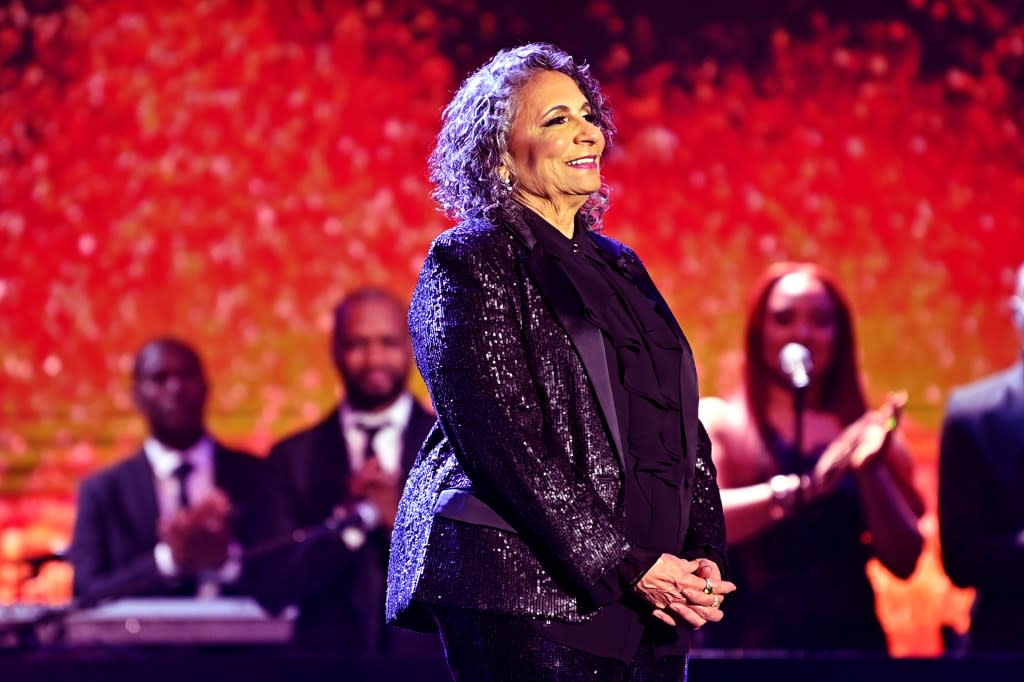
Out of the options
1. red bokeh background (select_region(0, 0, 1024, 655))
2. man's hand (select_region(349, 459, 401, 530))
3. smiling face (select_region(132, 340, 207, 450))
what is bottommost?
man's hand (select_region(349, 459, 401, 530))

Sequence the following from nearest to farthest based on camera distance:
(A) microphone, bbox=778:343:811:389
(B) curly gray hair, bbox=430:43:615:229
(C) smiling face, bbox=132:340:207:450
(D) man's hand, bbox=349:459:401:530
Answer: (B) curly gray hair, bbox=430:43:615:229 → (A) microphone, bbox=778:343:811:389 → (D) man's hand, bbox=349:459:401:530 → (C) smiling face, bbox=132:340:207:450

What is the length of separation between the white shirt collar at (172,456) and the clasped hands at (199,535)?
234 mm

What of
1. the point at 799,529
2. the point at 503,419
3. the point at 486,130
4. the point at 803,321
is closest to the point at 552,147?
the point at 486,130

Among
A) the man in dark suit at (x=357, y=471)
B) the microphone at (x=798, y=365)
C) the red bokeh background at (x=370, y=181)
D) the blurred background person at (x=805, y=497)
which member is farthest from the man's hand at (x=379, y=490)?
the microphone at (x=798, y=365)

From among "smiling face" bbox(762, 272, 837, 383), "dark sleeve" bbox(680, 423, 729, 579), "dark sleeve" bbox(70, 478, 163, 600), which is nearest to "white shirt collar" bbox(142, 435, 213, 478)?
"dark sleeve" bbox(70, 478, 163, 600)

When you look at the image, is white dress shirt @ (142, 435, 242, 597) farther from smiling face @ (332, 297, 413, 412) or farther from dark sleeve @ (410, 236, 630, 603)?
dark sleeve @ (410, 236, 630, 603)

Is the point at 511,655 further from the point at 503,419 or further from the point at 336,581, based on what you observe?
the point at 336,581

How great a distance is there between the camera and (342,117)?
218 inches

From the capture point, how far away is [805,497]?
12.6 feet

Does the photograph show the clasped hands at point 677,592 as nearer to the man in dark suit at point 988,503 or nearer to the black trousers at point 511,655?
the black trousers at point 511,655

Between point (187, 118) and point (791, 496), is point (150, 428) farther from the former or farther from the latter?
point (791, 496)

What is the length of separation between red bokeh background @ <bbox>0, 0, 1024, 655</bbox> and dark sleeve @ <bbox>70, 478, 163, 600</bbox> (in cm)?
61

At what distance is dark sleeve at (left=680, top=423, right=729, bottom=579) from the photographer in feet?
6.51

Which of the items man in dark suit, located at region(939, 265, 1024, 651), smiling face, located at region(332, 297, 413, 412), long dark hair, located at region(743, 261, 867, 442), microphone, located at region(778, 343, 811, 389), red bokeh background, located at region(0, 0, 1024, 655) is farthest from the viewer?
red bokeh background, located at region(0, 0, 1024, 655)
